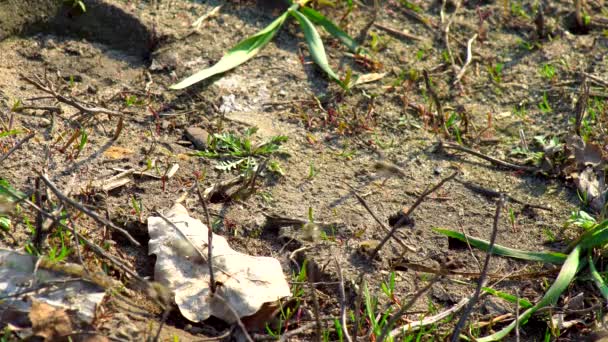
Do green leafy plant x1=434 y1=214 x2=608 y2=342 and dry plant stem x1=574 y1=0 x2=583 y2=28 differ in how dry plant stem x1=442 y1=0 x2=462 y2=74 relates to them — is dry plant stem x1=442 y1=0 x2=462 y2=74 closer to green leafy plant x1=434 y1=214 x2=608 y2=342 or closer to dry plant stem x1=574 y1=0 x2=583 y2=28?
dry plant stem x1=574 y1=0 x2=583 y2=28

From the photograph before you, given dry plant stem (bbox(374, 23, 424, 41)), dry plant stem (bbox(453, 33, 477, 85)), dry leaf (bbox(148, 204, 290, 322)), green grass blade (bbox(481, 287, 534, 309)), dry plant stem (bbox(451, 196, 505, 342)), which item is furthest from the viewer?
dry plant stem (bbox(374, 23, 424, 41))

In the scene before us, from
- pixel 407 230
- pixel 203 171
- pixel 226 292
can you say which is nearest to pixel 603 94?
pixel 407 230

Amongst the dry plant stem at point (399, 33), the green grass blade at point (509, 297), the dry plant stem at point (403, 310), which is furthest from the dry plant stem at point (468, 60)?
the dry plant stem at point (403, 310)

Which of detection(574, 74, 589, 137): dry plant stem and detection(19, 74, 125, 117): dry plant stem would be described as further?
detection(574, 74, 589, 137): dry plant stem

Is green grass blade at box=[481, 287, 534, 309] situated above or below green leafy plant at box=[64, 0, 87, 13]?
below

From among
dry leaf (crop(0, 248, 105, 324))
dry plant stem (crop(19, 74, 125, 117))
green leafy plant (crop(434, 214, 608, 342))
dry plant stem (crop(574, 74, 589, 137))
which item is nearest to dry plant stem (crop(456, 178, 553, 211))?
green leafy plant (crop(434, 214, 608, 342))

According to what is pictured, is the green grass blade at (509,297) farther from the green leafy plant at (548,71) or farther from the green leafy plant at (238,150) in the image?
the green leafy plant at (548,71)

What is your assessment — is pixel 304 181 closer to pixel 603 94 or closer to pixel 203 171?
pixel 203 171
